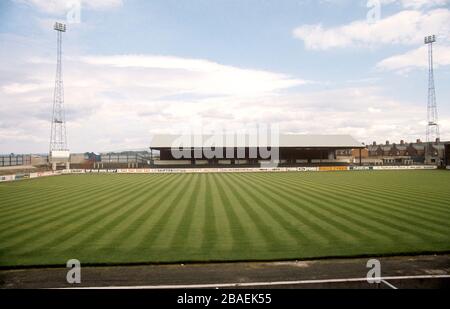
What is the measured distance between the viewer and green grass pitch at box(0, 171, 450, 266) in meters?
11.7

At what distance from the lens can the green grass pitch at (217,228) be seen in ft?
38.5

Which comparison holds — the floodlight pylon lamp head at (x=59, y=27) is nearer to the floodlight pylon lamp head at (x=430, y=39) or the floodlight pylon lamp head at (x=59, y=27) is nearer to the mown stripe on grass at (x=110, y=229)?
the mown stripe on grass at (x=110, y=229)

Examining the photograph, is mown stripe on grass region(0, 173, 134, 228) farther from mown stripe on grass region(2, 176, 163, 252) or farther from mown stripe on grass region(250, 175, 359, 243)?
mown stripe on grass region(250, 175, 359, 243)

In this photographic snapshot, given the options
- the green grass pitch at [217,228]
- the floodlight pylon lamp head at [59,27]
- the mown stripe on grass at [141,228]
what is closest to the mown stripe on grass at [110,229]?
the green grass pitch at [217,228]

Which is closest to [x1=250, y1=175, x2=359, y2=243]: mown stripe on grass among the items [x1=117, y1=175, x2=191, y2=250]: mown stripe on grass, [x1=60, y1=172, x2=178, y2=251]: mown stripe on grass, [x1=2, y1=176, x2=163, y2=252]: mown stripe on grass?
[x1=117, y1=175, x2=191, y2=250]: mown stripe on grass

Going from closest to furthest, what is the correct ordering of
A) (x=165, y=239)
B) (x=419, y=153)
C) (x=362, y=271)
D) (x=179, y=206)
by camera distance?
(x=362, y=271) < (x=165, y=239) < (x=179, y=206) < (x=419, y=153)

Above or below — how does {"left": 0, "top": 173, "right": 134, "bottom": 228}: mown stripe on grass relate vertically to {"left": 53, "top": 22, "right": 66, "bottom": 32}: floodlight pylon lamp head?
below

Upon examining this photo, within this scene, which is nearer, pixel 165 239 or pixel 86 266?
pixel 86 266
